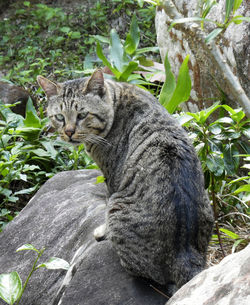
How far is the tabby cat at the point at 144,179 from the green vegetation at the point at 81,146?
0.47 m

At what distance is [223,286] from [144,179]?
1253mm

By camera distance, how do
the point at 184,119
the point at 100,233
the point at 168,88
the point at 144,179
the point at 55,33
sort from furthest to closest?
the point at 55,33 → the point at 168,88 → the point at 184,119 → the point at 100,233 → the point at 144,179

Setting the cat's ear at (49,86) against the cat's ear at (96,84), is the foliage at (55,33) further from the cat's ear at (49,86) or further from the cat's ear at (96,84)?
the cat's ear at (96,84)

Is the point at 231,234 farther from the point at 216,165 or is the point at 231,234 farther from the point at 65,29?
the point at 65,29

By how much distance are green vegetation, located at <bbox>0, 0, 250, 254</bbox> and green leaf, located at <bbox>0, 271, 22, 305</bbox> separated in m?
1.61

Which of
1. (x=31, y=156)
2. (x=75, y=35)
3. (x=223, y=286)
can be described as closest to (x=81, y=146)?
(x=31, y=156)

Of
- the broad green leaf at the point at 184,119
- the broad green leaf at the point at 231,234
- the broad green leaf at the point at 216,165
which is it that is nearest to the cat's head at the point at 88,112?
the broad green leaf at the point at 184,119

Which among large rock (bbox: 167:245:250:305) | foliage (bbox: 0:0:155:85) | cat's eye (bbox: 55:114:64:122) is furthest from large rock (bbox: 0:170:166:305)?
foliage (bbox: 0:0:155:85)

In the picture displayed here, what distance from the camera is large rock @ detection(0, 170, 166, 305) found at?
313 cm

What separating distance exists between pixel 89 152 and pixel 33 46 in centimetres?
577

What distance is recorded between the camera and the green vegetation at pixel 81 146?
416 centimetres

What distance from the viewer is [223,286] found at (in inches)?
84.7

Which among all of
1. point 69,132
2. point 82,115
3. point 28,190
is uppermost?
point 82,115

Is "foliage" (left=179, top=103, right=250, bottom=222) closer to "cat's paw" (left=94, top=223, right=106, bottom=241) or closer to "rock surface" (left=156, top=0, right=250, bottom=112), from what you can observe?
"rock surface" (left=156, top=0, right=250, bottom=112)
